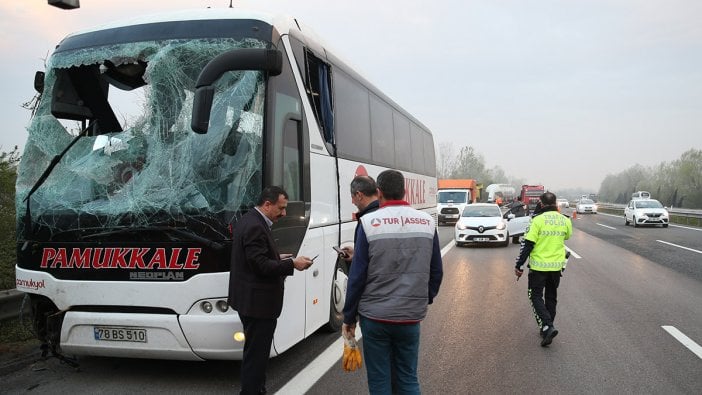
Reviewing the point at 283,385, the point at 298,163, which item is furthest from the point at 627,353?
the point at 298,163

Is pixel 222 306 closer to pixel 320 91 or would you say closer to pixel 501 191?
pixel 320 91

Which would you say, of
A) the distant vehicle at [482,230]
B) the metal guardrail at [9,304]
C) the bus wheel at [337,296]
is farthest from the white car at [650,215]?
the metal guardrail at [9,304]

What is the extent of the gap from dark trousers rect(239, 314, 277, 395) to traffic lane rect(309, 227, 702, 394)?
2.25 ft

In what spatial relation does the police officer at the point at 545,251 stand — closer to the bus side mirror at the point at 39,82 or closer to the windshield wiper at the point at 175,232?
the windshield wiper at the point at 175,232

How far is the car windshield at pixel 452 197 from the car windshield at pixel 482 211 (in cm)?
1416

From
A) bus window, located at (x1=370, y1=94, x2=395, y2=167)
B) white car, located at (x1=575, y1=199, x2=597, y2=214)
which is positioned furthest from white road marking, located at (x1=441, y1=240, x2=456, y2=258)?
white car, located at (x1=575, y1=199, x2=597, y2=214)

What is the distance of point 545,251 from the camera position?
6227mm

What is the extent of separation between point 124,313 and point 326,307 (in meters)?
2.22

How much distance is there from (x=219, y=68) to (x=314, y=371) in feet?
9.65

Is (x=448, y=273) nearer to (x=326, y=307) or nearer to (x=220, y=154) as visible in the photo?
(x=326, y=307)

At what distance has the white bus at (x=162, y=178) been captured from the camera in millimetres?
4355

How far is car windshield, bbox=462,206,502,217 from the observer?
751 inches

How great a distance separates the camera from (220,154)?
4.46m

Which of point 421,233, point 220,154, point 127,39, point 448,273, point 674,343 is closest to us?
point 421,233
